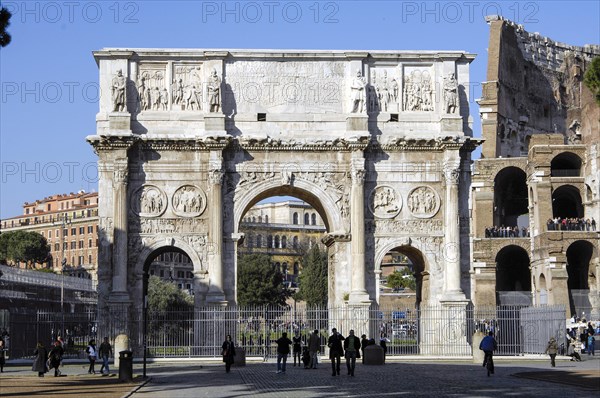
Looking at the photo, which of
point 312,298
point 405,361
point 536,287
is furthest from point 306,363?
point 312,298

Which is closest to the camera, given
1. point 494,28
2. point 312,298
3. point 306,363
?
point 306,363

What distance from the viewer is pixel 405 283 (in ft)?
256

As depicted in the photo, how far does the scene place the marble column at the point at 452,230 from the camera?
37.7 m

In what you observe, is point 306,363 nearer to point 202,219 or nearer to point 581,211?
point 202,219

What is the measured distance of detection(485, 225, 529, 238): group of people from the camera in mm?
59688

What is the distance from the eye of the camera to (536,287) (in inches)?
2288

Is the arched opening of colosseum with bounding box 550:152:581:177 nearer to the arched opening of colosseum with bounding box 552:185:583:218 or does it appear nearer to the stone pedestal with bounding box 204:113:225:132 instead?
the arched opening of colosseum with bounding box 552:185:583:218

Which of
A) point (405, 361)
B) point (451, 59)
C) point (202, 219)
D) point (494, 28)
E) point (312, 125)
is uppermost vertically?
point (494, 28)

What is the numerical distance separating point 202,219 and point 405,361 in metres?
8.58

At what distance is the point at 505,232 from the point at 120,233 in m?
28.8

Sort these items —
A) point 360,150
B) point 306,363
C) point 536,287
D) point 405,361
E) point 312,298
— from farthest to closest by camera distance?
1. point 312,298
2. point 536,287
3. point 360,150
4. point 405,361
5. point 306,363

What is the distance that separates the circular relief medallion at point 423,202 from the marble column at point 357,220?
1898 mm

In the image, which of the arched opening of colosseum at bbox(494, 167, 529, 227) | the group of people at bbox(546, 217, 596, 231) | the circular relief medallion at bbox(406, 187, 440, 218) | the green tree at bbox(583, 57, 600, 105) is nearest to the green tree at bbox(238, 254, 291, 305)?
the arched opening of colosseum at bbox(494, 167, 529, 227)

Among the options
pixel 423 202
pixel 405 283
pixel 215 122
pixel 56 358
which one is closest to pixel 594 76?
pixel 56 358
